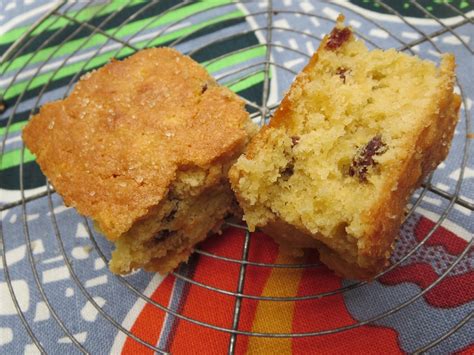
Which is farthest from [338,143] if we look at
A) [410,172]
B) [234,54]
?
[234,54]

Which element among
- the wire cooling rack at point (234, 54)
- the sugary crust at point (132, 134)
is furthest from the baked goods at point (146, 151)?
the wire cooling rack at point (234, 54)

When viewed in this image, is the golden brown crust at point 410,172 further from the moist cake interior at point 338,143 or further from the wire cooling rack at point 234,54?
the wire cooling rack at point 234,54

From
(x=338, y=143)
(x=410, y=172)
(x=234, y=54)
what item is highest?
(x=234, y=54)

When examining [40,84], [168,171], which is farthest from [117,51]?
[168,171]

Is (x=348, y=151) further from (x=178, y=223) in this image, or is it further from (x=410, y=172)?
(x=178, y=223)

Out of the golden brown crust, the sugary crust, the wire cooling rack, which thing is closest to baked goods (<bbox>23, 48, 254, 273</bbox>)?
the sugary crust

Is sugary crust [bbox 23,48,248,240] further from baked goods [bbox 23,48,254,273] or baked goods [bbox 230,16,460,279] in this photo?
baked goods [bbox 230,16,460,279]
